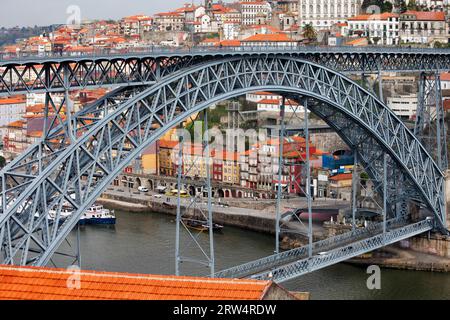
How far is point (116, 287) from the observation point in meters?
8.90

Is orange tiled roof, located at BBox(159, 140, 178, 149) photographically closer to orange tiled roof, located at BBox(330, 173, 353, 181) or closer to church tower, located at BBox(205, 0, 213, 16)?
orange tiled roof, located at BBox(330, 173, 353, 181)

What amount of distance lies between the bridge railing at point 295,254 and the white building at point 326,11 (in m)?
32.8

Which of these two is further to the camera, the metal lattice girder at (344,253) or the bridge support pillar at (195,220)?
the metal lattice girder at (344,253)

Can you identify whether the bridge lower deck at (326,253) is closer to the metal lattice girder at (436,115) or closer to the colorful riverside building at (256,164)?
the metal lattice girder at (436,115)

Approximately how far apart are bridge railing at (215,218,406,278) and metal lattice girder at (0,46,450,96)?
3.08 metres

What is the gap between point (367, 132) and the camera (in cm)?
2120

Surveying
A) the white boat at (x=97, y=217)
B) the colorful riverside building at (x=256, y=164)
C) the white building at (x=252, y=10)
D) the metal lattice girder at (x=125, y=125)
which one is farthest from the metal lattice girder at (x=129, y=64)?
the white building at (x=252, y=10)

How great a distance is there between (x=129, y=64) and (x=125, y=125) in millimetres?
1025

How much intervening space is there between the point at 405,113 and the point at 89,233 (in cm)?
1199

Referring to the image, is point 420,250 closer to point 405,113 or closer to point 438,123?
point 438,123

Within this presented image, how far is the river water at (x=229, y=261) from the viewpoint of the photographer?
67.5 feet

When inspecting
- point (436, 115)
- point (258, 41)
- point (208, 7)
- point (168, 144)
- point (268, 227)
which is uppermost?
point (208, 7)

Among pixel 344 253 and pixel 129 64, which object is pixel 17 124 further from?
pixel 129 64

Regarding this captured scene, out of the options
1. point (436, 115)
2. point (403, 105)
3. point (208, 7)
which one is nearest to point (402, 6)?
point (403, 105)
